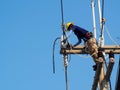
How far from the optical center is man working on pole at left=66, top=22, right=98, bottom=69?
39.1 feet

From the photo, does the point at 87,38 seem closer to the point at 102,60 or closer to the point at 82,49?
the point at 82,49

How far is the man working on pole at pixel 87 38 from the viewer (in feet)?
39.1

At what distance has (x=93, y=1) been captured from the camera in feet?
45.8

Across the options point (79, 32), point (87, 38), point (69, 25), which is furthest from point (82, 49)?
point (69, 25)

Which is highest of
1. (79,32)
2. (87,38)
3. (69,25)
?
(69,25)

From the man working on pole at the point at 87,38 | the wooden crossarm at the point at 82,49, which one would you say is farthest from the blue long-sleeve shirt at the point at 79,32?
the wooden crossarm at the point at 82,49

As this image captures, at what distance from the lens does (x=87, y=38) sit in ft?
41.1

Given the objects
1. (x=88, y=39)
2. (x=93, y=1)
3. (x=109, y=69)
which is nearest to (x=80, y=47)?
(x=88, y=39)

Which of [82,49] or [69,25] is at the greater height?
[69,25]

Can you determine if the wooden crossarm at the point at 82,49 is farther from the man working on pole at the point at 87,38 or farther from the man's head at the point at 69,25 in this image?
the man's head at the point at 69,25

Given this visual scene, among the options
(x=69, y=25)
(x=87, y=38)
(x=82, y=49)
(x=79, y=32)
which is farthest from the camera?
(x=69, y=25)

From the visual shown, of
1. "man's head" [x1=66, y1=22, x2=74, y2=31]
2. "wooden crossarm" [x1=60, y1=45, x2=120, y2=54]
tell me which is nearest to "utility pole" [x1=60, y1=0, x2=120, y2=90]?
"wooden crossarm" [x1=60, y1=45, x2=120, y2=54]

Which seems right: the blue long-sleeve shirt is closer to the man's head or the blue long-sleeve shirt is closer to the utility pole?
the man's head

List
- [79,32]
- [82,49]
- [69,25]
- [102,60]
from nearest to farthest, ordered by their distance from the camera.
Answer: [102,60] → [82,49] → [79,32] → [69,25]
